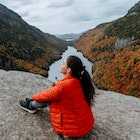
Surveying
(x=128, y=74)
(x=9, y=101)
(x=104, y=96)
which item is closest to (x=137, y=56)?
(x=128, y=74)

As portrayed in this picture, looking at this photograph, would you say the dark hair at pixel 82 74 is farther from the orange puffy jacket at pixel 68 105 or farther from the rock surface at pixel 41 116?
the rock surface at pixel 41 116

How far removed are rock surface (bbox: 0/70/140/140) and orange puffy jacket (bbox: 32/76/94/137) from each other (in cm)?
75

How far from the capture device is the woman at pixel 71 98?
9.72 m

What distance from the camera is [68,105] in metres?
9.88

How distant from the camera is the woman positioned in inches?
383

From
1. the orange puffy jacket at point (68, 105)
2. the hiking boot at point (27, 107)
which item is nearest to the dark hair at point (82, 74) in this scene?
the orange puffy jacket at point (68, 105)

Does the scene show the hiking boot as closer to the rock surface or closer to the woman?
the rock surface

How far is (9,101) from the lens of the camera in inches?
491

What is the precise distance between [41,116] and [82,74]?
2.68 metres

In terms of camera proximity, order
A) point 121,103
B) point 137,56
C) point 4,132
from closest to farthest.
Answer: point 4,132 < point 121,103 < point 137,56

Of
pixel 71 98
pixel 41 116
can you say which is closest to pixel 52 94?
pixel 71 98

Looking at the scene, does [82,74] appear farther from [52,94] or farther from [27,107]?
[27,107]

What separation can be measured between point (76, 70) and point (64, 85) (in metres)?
0.60

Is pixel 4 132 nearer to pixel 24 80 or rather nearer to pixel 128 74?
pixel 24 80
